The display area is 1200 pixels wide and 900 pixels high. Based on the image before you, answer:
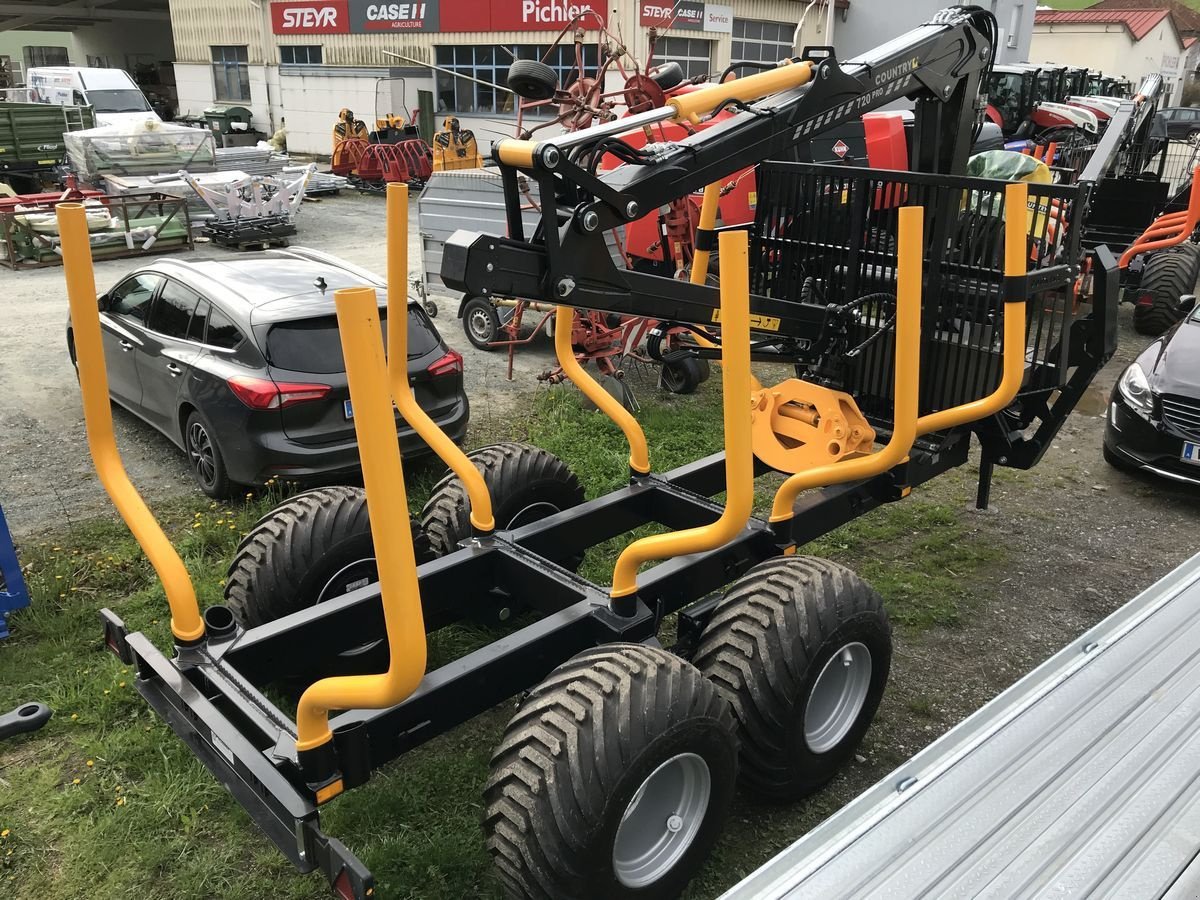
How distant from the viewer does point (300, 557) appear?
3965 mm

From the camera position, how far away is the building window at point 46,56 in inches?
1820

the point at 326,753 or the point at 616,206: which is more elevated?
the point at 616,206

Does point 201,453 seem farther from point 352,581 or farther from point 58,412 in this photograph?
point 352,581

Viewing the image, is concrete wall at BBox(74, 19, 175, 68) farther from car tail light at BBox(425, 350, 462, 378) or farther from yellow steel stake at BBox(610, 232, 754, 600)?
yellow steel stake at BBox(610, 232, 754, 600)

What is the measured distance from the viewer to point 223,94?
3222 cm

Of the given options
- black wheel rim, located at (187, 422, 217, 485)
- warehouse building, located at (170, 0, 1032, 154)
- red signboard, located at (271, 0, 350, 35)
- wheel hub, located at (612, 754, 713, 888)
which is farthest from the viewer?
red signboard, located at (271, 0, 350, 35)

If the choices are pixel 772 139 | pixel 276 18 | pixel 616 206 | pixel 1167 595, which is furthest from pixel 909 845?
pixel 276 18

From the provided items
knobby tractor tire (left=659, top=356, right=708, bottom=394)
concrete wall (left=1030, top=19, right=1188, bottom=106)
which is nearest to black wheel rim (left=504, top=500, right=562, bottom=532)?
knobby tractor tire (left=659, top=356, right=708, bottom=394)

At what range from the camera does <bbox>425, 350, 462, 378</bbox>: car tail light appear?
646 centimetres

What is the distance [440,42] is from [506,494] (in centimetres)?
2387

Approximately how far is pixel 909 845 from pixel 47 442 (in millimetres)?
7344

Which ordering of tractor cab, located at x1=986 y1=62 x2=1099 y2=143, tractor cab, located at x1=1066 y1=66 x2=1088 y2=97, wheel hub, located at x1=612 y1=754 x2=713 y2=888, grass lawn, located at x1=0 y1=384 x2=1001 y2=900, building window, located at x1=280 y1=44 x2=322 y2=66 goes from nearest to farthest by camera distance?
wheel hub, located at x1=612 y1=754 x2=713 y2=888 < grass lawn, located at x1=0 y1=384 x2=1001 y2=900 < tractor cab, located at x1=986 y1=62 x2=1099 y2=143 < tractor cab, located at x1=1066 y1=66 x2=1088 y2=97 < building window, located at x1=280 y1=44 x2=322 y2=66

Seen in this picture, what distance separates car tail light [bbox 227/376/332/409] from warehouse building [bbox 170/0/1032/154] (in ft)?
54.3

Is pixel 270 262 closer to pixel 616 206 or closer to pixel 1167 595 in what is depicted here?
pixel 616 206
